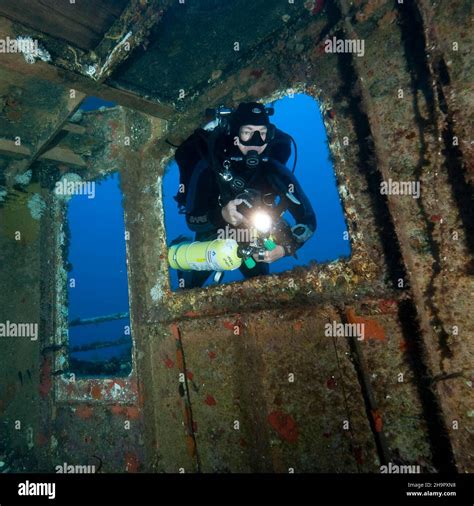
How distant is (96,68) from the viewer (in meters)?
2.90

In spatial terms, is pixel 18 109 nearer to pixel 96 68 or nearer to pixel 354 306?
pixel 96 68

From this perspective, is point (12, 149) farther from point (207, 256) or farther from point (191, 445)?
point (191, 445)

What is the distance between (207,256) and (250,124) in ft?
4.45

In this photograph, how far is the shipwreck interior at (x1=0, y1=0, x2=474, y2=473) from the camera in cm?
199

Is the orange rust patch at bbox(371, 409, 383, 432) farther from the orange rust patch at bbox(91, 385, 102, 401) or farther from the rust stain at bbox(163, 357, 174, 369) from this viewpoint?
the orange rust patch at bbox(91, 385, 102, 401)

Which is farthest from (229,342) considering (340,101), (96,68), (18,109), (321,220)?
(321,220)

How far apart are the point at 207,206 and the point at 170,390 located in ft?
6.52

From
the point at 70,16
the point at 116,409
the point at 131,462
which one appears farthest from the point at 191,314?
the point at 70,16

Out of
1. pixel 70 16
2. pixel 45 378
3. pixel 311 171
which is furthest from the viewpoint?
pixel 311 171

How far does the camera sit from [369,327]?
2.21 m

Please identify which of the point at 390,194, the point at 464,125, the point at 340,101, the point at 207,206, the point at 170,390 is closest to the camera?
the point at 464,125

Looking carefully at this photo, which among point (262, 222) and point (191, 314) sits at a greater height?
point (262, 222)

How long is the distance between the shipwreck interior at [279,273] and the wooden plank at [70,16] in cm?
1

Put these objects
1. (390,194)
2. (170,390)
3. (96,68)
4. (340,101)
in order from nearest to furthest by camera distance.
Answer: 1. (390,194)
2. (340,101)
3. (96,68)
4. (170,390)
